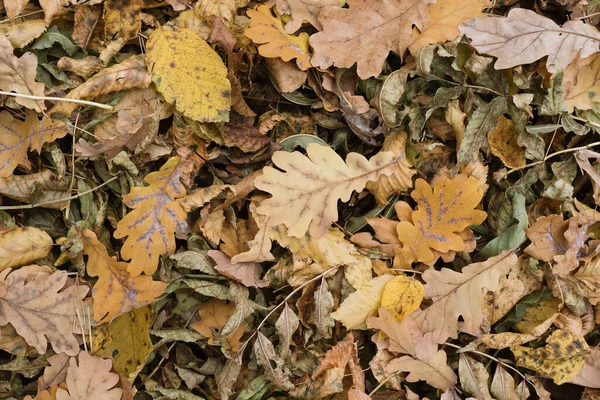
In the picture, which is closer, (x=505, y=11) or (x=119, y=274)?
(x=119, y=274)

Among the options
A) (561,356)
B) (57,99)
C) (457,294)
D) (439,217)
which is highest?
(57,99)

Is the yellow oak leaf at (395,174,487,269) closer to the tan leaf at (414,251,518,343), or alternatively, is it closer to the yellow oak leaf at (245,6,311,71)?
the tan leaf at (414,251,518,343)

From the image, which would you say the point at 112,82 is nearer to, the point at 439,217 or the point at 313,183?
the point at 313,183

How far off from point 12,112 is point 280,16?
75 centimetres

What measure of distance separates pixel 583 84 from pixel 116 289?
1319mm

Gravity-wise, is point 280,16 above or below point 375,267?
above

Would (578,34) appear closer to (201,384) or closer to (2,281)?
(201,384)

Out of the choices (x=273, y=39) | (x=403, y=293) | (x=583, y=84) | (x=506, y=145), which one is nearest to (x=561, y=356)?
(x=403, y=293)

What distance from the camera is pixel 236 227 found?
59.2 inches

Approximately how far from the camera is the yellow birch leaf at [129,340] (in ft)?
4.85

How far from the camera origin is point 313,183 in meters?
1.41

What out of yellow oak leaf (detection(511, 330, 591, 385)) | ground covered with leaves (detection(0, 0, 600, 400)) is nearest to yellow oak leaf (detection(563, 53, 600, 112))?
ground covered with leaves (detection(0, 0, 600, 400))

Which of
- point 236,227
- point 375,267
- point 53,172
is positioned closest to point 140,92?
point 53,172

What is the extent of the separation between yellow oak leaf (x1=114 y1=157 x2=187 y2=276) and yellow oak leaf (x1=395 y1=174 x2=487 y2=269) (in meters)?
0.57
